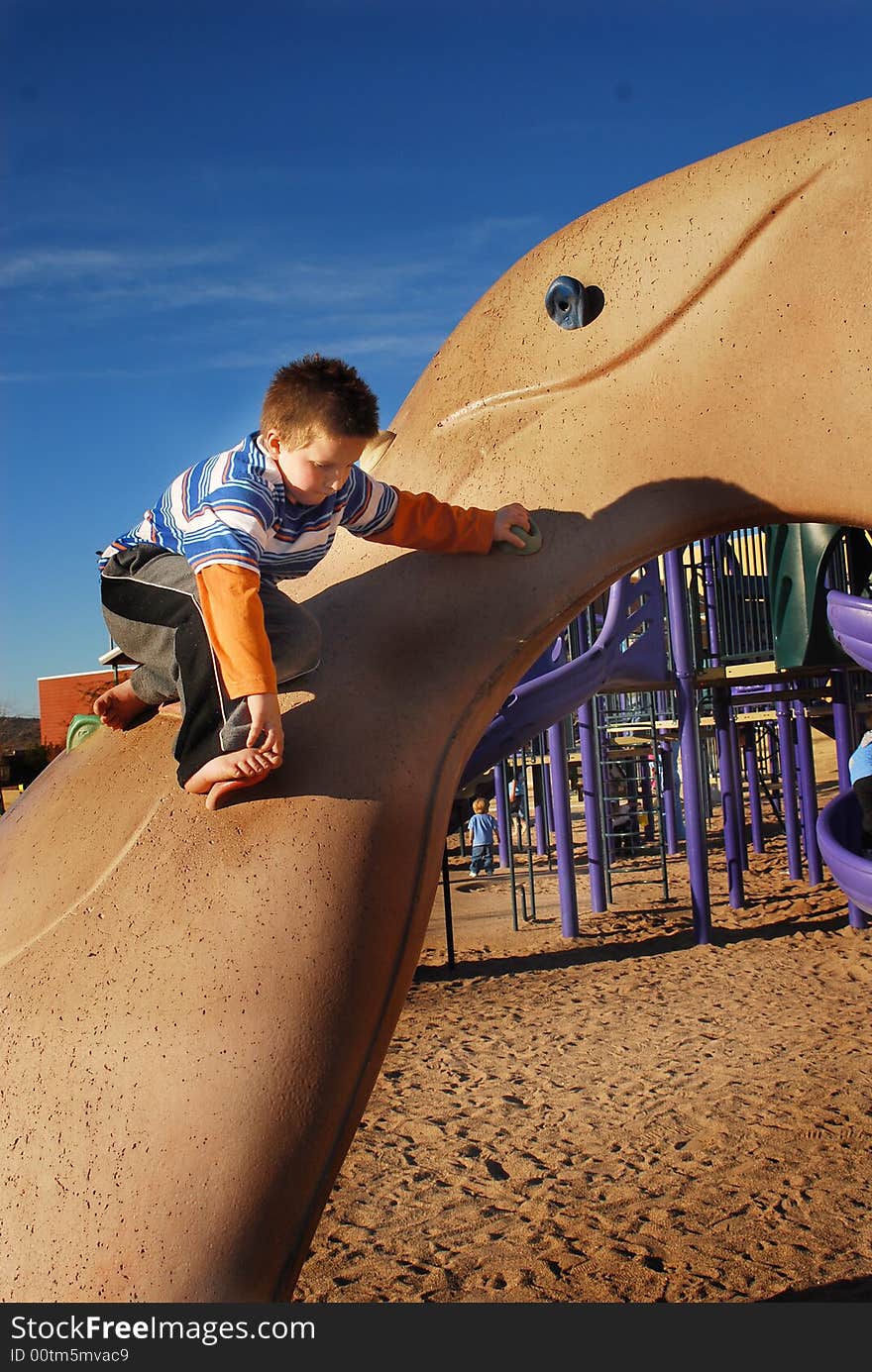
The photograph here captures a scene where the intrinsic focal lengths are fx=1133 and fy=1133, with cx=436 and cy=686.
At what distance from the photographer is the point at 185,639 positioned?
1.95m

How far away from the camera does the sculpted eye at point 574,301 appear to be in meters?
2.15

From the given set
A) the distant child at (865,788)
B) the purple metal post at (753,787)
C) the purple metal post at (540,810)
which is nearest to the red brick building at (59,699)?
the purple metal post at (540,810)

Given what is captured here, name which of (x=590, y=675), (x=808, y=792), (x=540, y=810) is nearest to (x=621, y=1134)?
(x=590, y=675)

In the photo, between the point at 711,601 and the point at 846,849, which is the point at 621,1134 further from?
the point at 711,601

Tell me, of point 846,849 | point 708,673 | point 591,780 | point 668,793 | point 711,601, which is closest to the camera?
point 846,849

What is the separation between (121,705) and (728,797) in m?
9.72

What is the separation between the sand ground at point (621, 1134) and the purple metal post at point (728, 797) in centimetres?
130

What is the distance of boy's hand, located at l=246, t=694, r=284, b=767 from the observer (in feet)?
5.92

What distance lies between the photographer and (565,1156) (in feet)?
17.5

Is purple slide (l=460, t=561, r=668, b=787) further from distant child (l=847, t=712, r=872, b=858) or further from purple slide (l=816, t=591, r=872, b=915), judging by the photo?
purple slide (l=816, t=591, r=872, b=915)

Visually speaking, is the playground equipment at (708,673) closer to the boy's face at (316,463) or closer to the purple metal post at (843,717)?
the purple metal post at (843,717)

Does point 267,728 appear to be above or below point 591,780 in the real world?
above

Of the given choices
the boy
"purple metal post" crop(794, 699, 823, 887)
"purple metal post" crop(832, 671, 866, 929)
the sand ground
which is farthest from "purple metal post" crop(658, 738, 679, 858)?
the boy

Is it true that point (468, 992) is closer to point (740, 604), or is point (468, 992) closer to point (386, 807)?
point (740, 604)
